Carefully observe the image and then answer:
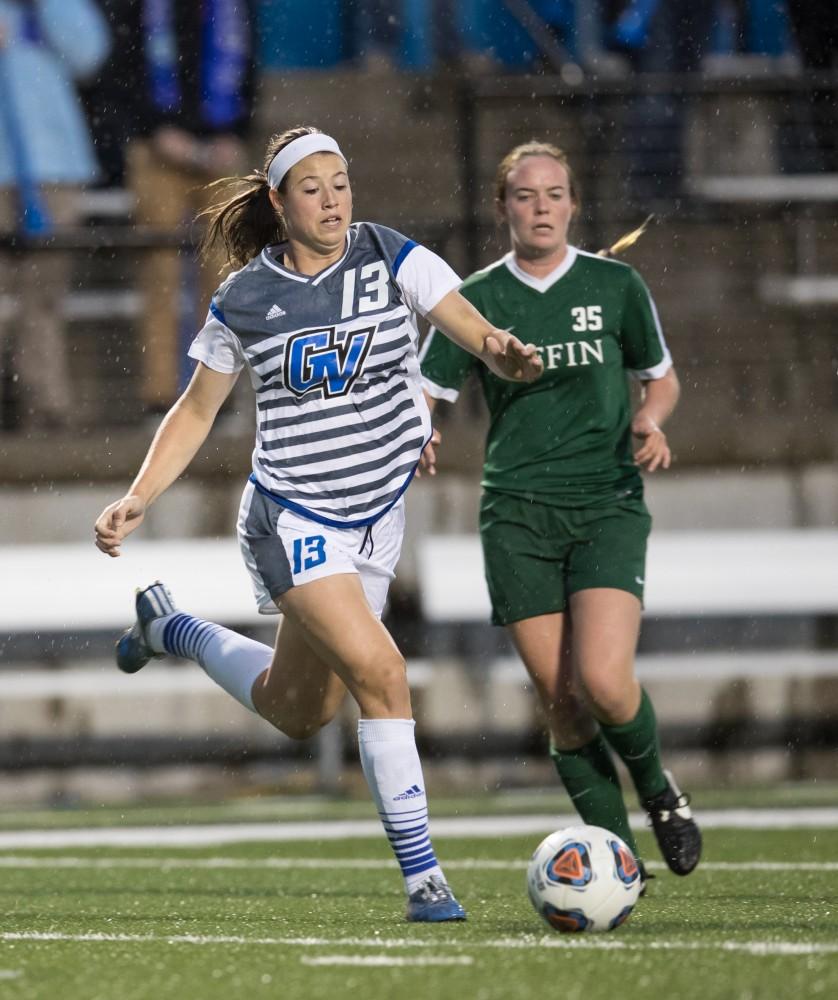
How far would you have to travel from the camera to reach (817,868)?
7648mm

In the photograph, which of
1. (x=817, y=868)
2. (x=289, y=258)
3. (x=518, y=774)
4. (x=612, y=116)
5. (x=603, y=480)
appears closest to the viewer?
(x=289, y=258)

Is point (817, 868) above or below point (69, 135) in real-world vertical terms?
below

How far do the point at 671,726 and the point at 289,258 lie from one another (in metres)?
6.42

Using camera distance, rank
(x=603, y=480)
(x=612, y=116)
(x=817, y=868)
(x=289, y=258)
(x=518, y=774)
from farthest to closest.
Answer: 1. (x=612, y=116)
2. (x=518, y=774)
3. (x=817, y=868)
4. (x=603, y=480)
5. (x=289, y=258)

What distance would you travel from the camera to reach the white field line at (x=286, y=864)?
7.89 m

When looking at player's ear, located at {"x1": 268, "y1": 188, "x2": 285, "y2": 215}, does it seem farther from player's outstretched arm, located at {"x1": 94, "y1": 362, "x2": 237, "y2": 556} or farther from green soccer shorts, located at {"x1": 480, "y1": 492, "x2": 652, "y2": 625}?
green soccer shorts, located at {"x1": 480, "y1": 492, "x2": 652, "y2": 625}

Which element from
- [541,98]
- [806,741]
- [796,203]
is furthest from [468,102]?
[806,741]

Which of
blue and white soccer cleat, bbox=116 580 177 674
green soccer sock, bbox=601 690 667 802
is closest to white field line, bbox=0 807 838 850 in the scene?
blue and white soccer cleat, bbox=116 580 177 674

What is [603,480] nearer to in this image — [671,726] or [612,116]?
[671,726]

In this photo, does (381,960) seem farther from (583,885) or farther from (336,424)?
(336,424)

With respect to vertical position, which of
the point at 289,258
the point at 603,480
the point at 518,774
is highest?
the point at 289,258

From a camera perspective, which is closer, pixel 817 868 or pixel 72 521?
pixel 817 868

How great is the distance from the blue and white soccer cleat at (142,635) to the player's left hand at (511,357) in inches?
72.6

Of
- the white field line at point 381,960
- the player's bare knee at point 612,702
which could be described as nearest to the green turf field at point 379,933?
the white field line at point 381,960
